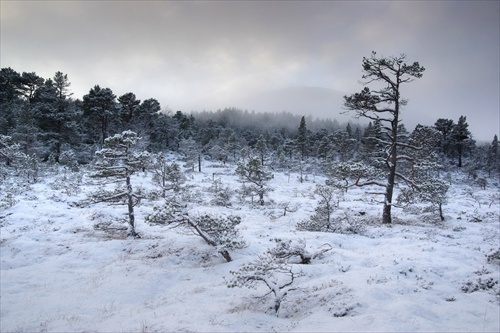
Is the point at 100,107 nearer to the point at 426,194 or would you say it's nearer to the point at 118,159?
the point at 118,159

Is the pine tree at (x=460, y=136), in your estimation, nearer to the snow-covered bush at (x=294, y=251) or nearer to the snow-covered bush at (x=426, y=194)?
the snow-covered bush at (x=426, y=194)

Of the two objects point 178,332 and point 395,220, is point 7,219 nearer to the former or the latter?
point 178,332

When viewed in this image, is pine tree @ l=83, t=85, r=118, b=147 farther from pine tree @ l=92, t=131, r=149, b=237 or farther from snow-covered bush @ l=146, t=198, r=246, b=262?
snow-covered bush @ l=146, t=198, r=246, b=262

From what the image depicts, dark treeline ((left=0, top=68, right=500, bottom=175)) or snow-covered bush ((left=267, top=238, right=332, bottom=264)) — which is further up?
dark treeline ((left=0, top=68, right=500, bottom=175))

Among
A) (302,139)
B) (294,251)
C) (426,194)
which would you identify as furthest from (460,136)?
(294,251)

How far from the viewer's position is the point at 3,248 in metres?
15.8

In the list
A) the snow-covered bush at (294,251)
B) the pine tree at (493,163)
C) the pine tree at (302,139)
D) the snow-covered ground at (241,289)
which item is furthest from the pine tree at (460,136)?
the snow-covered bush at (294,251)

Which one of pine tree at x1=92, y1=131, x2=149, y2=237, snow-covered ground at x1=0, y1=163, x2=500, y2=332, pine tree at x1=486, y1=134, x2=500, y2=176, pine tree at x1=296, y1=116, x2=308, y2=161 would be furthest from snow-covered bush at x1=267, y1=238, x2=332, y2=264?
pine tree at x1=486, y1=134, x2=500, y2=176

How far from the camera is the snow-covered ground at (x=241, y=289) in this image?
757cm

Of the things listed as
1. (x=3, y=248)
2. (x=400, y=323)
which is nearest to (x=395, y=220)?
(x=400, y=323)

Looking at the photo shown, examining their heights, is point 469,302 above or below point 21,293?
above

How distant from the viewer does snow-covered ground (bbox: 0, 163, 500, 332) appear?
757 cm

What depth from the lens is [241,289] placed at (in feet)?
34.6

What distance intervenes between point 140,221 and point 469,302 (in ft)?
68.4
